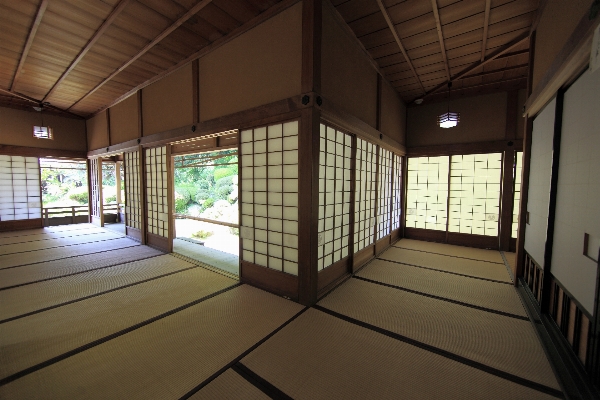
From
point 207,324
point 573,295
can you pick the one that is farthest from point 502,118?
point 207,324

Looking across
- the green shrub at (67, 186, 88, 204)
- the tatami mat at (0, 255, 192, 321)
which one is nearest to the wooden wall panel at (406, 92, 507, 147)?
the tatami mat at (0, 255, 192, 321)

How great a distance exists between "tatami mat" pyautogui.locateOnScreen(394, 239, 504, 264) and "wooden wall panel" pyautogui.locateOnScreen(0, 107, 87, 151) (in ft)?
31.5

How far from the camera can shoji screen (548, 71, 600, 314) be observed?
1.52 metres

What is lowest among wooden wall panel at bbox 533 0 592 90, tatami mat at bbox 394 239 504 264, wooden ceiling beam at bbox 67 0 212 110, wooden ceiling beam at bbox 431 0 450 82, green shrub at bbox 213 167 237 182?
tatami mat at bbox 394 239 504 264

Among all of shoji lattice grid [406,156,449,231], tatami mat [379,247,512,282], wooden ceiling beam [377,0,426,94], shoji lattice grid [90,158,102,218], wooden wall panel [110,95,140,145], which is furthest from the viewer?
shoji lattice grid [90,158,102,218]

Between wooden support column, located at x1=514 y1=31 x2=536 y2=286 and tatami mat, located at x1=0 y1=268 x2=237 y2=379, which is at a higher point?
wooden support column, located at x1=514 y1=31 x2=536 y2=286

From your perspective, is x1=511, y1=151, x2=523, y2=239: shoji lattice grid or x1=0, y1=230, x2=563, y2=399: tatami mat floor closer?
x1=0, y1=230, x2=563, y2=399: tatami mat floor

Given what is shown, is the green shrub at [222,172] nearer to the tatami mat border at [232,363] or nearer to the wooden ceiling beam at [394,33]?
the wooden ceiling beam at [394,33]

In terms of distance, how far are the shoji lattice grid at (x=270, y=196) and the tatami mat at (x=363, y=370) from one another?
3.05 ft

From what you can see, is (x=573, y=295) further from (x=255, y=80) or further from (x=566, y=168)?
(x=255, y=80)

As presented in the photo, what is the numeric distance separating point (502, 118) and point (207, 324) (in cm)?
630

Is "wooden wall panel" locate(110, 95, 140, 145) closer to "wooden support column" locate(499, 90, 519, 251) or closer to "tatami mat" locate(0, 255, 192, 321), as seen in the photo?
"tatami mat" locate(0, 255, 192, 321)

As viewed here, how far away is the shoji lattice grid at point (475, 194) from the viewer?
16.3 feet

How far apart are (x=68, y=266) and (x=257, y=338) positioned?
3.67m
